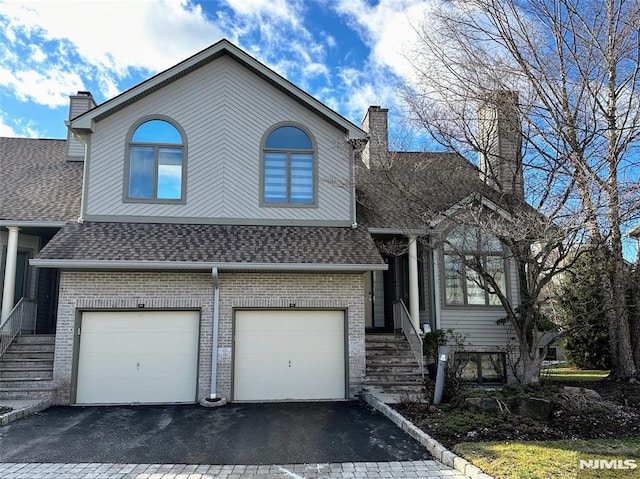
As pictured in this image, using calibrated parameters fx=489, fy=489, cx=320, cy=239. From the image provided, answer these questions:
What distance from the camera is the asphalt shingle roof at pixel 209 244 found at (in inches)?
408

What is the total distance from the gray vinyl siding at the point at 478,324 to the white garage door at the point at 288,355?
3.17m

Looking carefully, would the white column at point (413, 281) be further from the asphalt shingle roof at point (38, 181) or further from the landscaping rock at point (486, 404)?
the asphalt shingle roof at point (38, 181)

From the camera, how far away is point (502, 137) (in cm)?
1102

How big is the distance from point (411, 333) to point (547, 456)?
5.93m

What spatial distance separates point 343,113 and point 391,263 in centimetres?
468

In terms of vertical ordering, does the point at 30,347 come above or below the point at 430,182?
below

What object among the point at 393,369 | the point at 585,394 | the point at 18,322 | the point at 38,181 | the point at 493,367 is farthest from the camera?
the point at 38,181

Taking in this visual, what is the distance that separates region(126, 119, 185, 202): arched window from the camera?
11.5 metres

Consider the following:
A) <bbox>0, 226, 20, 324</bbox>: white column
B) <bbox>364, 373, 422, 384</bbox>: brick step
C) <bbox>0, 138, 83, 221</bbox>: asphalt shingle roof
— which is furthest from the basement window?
<bbox>0, 226, 20, 324</bbox>: white column

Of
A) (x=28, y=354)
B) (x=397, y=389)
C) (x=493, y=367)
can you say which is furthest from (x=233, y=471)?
(x=493, y=367)

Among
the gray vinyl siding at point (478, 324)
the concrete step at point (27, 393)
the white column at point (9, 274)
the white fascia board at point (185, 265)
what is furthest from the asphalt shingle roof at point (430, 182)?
the white column at point (9, 274)

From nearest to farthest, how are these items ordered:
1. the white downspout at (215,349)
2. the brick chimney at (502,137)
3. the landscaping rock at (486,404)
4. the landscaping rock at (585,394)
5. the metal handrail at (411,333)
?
the landscaping rock at (486,404) → the landscaping rock at (585,394) → the white downspout at (215,349) → the brick chimney at (502,137) → the metal handrail at (411,333)

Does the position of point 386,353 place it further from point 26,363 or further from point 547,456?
point 26,363

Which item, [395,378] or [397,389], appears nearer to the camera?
[397,389]
